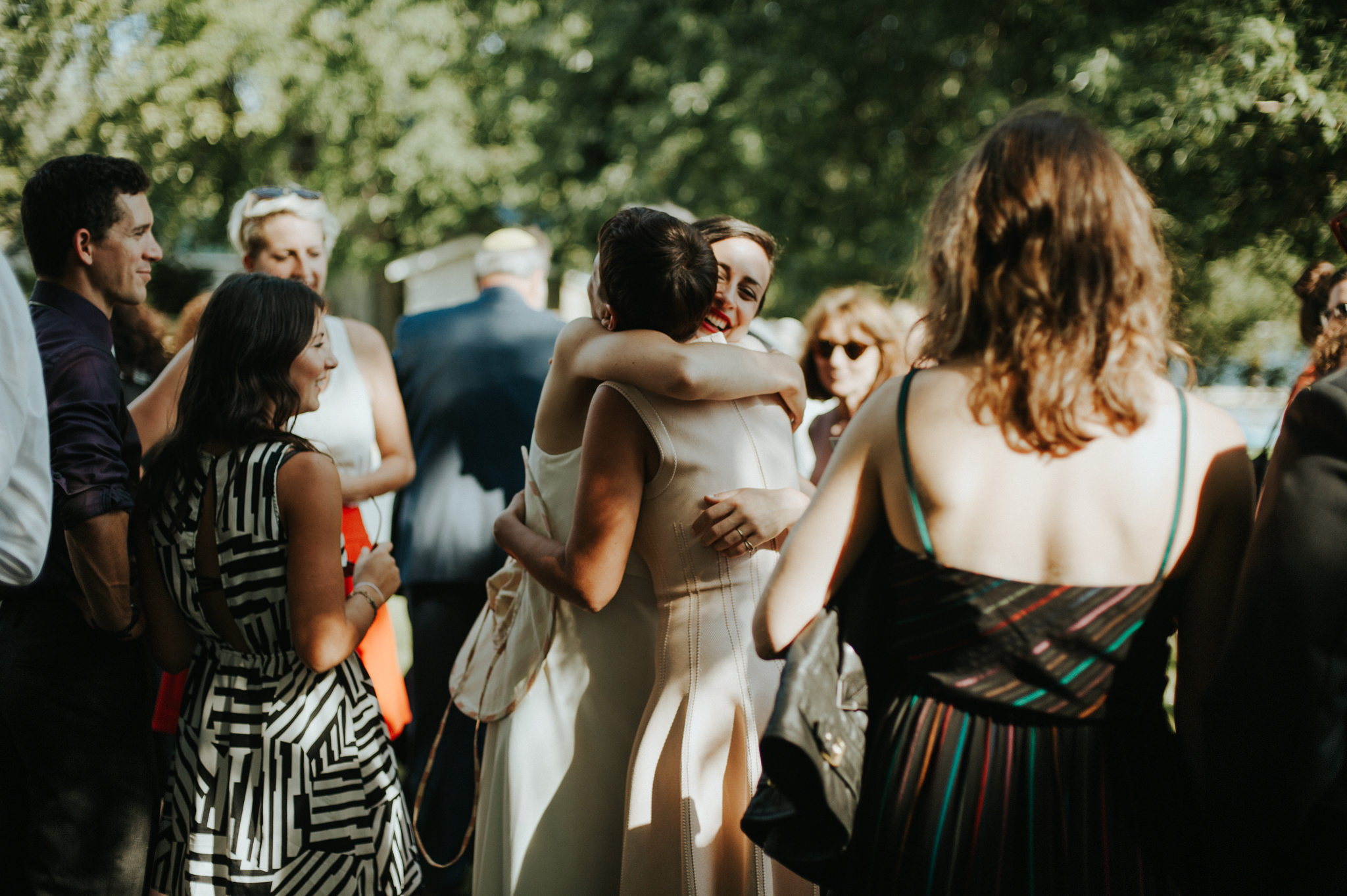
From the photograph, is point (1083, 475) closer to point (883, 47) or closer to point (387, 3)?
point (883, 47)

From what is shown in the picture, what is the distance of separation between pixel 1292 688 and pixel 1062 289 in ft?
2.09

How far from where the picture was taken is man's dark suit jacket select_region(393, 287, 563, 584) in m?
3.69

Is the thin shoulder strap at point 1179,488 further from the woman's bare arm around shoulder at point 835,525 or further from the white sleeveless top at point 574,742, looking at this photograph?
the white sleeveless top at point 574,742

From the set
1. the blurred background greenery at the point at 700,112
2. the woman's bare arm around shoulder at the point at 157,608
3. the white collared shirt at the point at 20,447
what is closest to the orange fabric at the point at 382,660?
the woman's bare arm around shoulder at the point at 157,608

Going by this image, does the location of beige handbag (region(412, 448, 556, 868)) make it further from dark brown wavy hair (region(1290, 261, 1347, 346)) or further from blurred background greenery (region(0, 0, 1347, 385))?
dark brown wavy hair (region(1290, 261, 1347, 346))

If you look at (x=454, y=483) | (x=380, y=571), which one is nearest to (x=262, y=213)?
(x=454, y=483)

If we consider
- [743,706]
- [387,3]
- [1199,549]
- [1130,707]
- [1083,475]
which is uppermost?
[387,3]

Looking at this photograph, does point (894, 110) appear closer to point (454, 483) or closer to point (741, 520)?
point (454, 483)

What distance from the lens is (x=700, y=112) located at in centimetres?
1208

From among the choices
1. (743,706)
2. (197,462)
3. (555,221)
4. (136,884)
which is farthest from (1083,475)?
(555,221)

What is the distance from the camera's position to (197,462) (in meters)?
2.09

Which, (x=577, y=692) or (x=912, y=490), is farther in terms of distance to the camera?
(x=577, y=692)

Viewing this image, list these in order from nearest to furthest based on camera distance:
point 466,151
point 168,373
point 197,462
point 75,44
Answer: point 197,462
point 168,373
point 75,44
point 466,151

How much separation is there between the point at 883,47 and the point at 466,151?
9.07 metres
